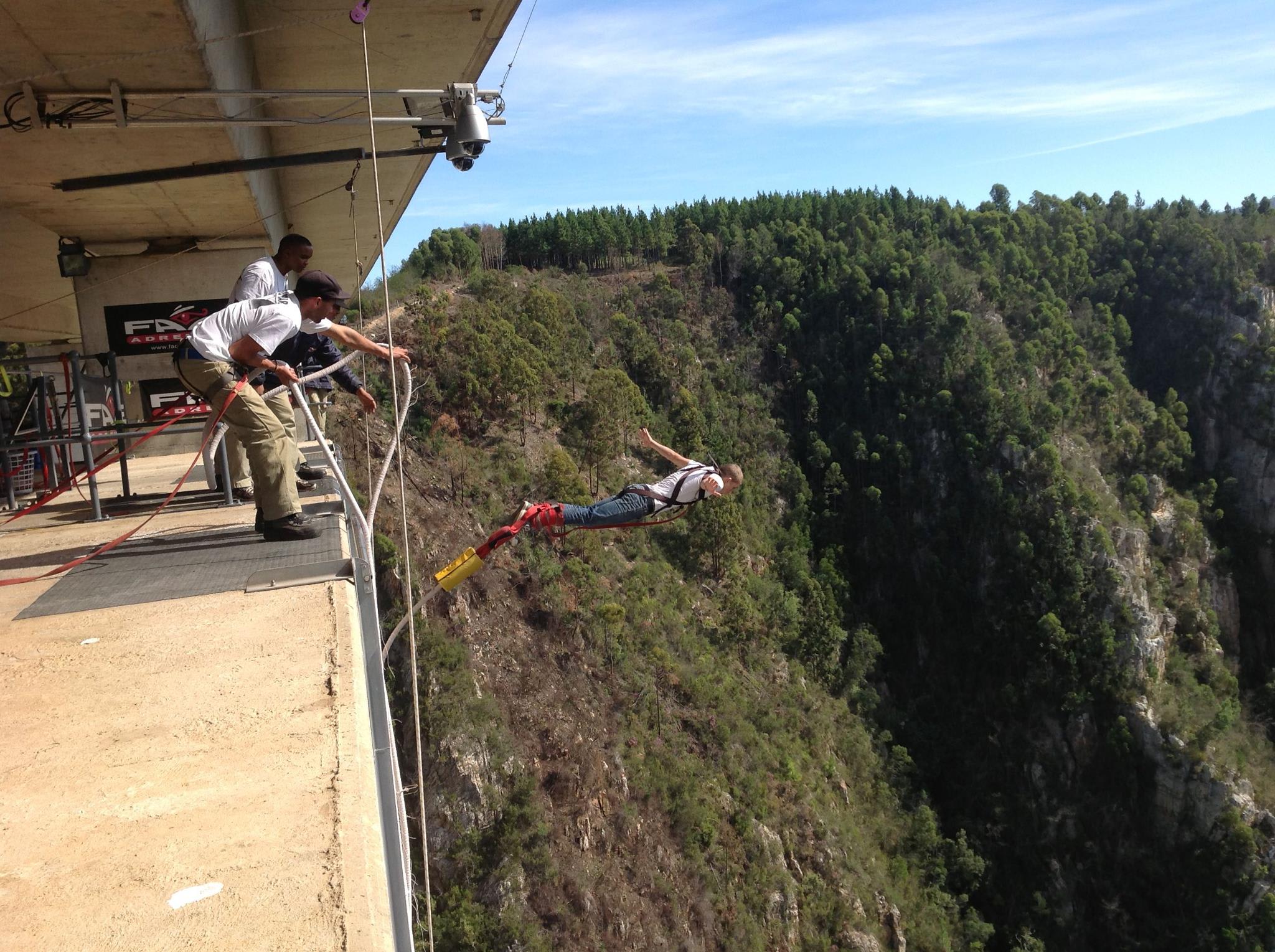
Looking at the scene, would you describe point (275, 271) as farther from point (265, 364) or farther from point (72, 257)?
point (72, 257)

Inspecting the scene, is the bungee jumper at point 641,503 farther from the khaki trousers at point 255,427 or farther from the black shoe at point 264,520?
the khaki trousers at point 255,427

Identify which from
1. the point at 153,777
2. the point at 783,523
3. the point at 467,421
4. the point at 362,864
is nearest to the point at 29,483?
Answer: the point at 153,777

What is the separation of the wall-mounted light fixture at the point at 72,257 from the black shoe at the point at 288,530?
245 inches

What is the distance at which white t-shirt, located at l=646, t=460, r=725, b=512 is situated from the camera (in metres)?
6.85

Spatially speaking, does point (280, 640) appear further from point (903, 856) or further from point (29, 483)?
point (903, 856)

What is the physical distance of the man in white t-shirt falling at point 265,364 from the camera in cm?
449

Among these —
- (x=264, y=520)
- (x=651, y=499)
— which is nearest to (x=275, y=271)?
(x=264, y=520)

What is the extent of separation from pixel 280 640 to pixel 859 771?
46.2 m

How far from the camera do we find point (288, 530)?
509 centimetres

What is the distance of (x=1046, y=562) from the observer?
53.0 metres

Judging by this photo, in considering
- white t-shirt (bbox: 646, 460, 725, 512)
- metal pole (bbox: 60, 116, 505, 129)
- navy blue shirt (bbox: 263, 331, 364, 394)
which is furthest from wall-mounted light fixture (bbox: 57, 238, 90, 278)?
white t-shirt (bbox: 646, 460, 725, 512)

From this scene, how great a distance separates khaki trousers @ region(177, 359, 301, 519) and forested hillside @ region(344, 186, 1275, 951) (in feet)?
75.2

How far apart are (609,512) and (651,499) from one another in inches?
14.9

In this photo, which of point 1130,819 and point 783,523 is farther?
point 783,523
